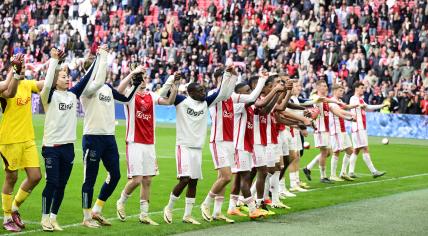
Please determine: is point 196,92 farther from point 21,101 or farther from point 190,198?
point 21,101

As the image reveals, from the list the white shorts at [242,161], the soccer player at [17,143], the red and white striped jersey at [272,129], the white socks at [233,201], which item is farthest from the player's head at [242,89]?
the soccer player at [17,143]

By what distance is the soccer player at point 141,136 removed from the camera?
1375 cm

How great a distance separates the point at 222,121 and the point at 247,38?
28.3 meters

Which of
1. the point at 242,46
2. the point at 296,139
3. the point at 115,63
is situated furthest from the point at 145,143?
the point at 115,63

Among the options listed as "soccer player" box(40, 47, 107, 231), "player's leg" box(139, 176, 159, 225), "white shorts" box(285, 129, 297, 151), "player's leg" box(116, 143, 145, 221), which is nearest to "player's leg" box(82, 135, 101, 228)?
"soccer player" box(40, 47, 107, 231)

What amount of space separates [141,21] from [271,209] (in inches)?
1323

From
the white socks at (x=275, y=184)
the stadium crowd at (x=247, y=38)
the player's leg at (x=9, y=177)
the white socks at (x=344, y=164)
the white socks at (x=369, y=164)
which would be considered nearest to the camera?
the player's leg at (x=9, y=177)

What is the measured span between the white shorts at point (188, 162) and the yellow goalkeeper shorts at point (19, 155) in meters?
2.25

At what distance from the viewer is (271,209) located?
1600 centimetres

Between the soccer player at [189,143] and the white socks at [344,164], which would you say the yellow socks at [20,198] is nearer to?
the soccer player at [189,143]

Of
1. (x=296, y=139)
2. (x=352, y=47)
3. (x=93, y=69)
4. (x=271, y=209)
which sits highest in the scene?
(x=352, y=47)

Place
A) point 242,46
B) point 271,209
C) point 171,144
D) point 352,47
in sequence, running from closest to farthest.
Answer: point 271,209, point 171,144, point 352,47, point 242,46

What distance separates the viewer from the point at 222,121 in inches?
573

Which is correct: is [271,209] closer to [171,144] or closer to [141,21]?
[171,144]
